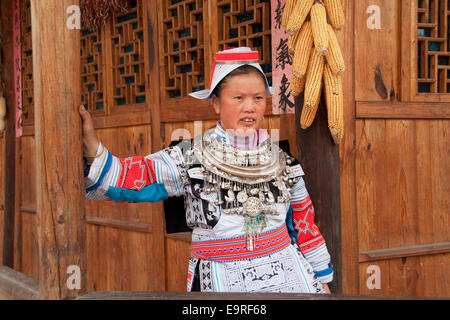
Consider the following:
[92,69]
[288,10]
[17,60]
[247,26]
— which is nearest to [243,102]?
[288,10]

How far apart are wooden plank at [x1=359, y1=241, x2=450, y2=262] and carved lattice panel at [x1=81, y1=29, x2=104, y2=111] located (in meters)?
3.25

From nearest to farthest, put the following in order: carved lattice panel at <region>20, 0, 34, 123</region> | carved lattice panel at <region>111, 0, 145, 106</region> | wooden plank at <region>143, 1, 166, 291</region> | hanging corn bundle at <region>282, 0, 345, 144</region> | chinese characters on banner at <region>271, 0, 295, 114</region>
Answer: hanging corn bundle at <region>282, 0, 345, 144</region> → chinese characters on banner at <region>271, 0, 295, 114</region> → wooden plank at <region>143, 1, 166, 291</region> → carved lattice panel at <region>111, 0, 145, 106</region> → carved lattice panel at <region>20, 0, 34, 123</region>

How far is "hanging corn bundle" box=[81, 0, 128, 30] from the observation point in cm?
463

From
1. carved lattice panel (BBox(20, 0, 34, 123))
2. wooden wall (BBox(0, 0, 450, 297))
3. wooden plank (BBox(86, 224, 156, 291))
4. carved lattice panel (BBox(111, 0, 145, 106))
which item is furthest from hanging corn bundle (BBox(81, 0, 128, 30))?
wooden plank (BBox(86, 224, 156, 291))

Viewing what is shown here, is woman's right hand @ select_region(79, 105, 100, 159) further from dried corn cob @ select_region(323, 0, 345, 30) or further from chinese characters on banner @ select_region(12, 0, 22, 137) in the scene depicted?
chinese characters on banner @ select_region(12, 0, 22, 137)

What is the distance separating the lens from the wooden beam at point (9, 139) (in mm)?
5988

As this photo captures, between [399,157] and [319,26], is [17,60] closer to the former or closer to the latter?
[319,26]

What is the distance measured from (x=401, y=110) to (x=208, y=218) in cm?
173

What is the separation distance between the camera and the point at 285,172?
2.63m

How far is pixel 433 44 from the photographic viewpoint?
11.6 feet

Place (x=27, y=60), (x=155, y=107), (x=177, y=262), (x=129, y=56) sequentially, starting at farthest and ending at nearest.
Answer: (x=27, y=60)
(x=129, y=56)
(x=155, y=107)
(x=177, y=262)

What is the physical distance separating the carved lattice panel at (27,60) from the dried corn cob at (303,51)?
4386 millimetres

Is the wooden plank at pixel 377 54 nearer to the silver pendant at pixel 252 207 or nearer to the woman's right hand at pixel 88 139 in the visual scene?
the silver pendant at pixel 252 207

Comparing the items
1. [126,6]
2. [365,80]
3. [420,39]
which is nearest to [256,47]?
[365,80]
